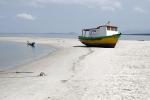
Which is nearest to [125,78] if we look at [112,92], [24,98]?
[112,92]

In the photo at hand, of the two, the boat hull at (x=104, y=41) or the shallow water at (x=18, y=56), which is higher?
the boat hull at (x=104, y=41)

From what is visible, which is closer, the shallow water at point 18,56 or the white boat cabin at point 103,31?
the shallow water at point 18,56

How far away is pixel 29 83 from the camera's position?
43.9ft

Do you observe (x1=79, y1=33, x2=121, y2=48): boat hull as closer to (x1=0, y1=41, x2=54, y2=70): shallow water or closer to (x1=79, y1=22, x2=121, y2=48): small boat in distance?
(x1=79, y1=22, x2=121, y2=48): small boat in distance

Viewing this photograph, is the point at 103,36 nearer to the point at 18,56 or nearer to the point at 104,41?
the point at 104,41

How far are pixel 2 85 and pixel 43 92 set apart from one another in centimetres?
254

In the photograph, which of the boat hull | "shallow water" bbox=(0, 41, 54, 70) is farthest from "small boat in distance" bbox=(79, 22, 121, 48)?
"shallow water" bbox=(0, 41, 54, 70)

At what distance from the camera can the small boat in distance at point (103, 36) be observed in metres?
37.6

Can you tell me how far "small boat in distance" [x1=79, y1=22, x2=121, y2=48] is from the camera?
37.6 meters

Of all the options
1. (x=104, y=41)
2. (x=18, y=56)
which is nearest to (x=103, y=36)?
(x=104, y=41)

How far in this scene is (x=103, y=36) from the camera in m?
37.8

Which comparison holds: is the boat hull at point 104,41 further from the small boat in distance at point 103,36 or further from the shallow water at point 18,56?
the shallow water at point 18,56

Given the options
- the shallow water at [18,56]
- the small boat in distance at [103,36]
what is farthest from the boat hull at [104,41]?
the shallow water at [18,56]

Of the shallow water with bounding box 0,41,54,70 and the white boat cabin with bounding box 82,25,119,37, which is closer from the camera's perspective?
the shallow water with bounding box 0,41,54,70
